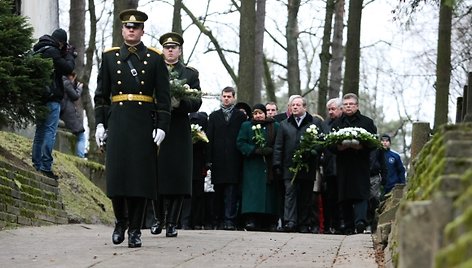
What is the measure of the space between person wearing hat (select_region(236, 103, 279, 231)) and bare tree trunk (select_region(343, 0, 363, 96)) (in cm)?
583

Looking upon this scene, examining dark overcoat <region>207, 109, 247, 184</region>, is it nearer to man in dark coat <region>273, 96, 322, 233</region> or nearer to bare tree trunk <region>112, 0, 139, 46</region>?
man in dark coat <region>273, 96, 322, 233</region>

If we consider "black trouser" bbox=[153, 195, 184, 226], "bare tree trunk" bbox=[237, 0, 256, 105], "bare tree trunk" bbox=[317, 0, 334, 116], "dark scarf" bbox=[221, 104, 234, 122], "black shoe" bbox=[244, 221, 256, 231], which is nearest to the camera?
"black trouser" bbox=[153, 195, 184, 226]

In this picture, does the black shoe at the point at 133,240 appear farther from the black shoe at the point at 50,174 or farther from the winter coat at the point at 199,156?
the winter coat at the point at 199,156

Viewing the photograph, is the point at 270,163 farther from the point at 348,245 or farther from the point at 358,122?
the point at 348,245

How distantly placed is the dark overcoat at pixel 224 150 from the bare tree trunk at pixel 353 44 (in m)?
5.71

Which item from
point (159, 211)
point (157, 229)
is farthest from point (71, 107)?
point (157, 229)

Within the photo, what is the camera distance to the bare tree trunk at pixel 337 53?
32219mm

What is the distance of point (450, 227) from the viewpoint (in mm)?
4980

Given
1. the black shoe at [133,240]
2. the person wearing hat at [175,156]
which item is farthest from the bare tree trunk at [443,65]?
the black shoe at [133,240]

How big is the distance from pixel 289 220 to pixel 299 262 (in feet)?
25.3

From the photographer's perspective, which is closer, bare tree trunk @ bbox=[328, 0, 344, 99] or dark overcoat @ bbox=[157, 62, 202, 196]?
dark overcoat @ bbox=[157, 62, 202, 196]

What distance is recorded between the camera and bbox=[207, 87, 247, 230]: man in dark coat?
62.2 ft

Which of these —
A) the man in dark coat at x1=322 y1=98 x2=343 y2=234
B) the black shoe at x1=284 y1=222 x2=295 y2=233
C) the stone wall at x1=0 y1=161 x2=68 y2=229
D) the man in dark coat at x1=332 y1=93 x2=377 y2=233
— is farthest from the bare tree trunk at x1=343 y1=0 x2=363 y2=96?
the stone wall at x1=0 y1=161 x2=68 y2=229

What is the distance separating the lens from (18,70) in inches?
597
